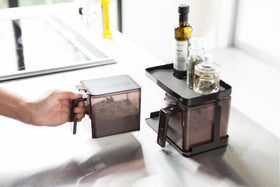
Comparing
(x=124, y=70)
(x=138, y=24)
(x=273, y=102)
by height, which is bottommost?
(x=273, y=102)

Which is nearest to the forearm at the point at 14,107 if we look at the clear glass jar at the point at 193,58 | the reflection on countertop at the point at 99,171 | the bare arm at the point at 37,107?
the bare arm at the point at 37,107

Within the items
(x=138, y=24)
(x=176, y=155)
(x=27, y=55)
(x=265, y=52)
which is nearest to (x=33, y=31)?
(x=27, y=55)

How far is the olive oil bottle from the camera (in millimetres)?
1160

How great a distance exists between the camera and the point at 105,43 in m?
1.98

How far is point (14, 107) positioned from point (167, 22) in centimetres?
327

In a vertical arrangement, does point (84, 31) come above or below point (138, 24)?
above

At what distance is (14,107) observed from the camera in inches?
49.1

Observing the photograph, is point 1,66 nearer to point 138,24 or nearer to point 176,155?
point 176,155

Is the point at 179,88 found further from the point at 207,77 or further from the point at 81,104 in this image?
the point at 81,104

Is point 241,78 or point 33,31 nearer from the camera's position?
point 33,31

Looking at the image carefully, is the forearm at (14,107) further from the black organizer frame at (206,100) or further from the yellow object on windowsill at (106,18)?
the yellow object on windowsill at (106,18)

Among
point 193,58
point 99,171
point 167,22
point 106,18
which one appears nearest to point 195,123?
point 193,58

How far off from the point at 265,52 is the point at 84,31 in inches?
115

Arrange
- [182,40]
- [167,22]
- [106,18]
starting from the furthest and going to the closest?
[167,22] < [106,18] < [182,40]
